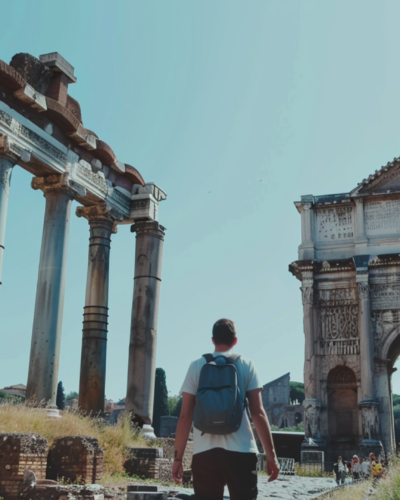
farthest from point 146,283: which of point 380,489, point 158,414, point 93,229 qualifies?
point 158,414

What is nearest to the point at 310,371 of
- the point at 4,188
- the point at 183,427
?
the point at 4,188

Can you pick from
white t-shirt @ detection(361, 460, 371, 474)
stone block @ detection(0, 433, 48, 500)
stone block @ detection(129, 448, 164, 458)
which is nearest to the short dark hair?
stone block @ detection(0, 433, 48, 500)

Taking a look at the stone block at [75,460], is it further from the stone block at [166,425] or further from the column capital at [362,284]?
the stone block at [166,425]

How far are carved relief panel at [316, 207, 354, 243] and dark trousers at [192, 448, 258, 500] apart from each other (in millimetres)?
24415

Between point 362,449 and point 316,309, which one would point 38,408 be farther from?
point 316,309

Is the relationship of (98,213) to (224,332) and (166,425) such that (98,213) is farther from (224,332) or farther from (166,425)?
(166,425)

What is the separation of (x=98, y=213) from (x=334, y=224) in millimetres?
15618

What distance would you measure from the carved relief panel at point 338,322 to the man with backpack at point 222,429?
2309cm

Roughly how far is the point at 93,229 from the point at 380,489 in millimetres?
8115

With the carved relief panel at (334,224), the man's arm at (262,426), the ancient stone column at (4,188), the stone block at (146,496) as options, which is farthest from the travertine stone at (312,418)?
the man's arm at (262,426)

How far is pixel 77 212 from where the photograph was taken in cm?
1516

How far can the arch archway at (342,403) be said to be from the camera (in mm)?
26672

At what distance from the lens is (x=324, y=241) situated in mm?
28250

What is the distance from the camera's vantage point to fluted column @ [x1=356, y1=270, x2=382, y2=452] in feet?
80.8
